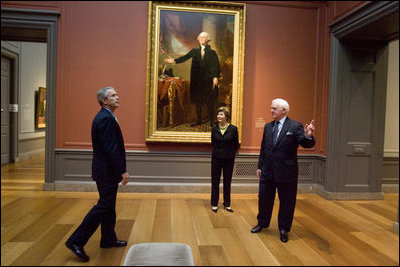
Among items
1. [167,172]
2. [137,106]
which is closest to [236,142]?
[167,172]

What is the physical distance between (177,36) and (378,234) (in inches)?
177

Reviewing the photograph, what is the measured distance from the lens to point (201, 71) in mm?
6043

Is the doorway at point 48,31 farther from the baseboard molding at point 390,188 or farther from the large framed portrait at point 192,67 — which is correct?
the baseboard molding at point 390,188

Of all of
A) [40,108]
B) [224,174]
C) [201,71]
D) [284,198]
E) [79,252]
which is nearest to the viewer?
[79,252]

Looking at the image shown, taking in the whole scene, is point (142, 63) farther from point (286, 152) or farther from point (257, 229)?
point (257, 229)

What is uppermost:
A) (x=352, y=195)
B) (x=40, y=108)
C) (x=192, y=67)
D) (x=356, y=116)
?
(x=192, y=67)

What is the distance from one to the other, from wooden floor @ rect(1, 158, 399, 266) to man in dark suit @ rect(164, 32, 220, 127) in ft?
5.68

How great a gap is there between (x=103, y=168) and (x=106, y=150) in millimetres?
195

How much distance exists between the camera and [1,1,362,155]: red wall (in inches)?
227

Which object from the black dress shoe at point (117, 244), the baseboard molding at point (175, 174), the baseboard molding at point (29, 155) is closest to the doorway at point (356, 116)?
the baseboard molding at point (175, 174)

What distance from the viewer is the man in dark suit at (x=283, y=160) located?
3857 mm

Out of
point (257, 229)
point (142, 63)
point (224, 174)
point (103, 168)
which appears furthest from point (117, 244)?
point (142, 63)

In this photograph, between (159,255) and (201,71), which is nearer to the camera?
(159,255)

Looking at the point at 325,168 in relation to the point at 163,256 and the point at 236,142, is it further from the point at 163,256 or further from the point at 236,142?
the point at 163,256
